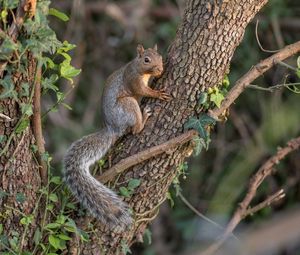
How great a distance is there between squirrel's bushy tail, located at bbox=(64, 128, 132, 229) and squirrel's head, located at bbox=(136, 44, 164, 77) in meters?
0.33

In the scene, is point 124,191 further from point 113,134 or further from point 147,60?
point 147,60

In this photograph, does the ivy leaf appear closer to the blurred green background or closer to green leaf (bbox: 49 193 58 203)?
green leaf (bbox: 49 193 58 203)

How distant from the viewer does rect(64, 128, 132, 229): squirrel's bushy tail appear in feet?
6.66

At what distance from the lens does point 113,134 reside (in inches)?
96.1

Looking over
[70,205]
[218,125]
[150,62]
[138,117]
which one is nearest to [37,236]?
[70,205]

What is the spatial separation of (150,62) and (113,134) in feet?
1.15

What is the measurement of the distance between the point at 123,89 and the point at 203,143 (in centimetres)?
65

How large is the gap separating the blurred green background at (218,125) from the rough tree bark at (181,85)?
220 centimetres

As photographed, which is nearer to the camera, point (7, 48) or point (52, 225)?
point (7, 48)

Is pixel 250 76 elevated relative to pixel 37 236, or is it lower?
elevated

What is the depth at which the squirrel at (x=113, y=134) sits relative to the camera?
2041 millimetres

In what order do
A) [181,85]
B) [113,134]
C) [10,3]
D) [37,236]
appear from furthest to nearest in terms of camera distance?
[113,134]
[181,85]
[37,236]
[10,3]

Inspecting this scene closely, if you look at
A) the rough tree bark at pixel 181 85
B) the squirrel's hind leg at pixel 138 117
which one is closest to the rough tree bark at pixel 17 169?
the rough tree bark at pixel 181 85

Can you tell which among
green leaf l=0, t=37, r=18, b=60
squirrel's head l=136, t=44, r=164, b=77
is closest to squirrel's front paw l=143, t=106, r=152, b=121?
squirrel's head l=136, t=44, r=164, b=77
